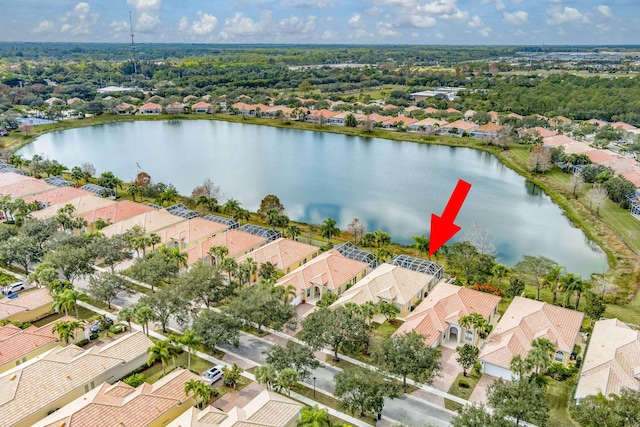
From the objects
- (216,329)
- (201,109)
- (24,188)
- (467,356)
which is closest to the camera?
(467,356)

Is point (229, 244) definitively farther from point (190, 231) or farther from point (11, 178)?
point (11, 178)

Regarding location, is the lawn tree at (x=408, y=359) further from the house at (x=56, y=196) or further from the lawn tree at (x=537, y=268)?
the house at (x=56, y=196)

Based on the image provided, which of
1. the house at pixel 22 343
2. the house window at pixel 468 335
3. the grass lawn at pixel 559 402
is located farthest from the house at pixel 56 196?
the grass lawn at pixel 559 402

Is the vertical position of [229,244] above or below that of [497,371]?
above

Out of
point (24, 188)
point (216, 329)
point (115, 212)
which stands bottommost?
point (216, 329)

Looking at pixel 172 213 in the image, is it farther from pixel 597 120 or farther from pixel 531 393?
pixel 597 120

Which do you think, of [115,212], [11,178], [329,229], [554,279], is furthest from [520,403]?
[11,178]

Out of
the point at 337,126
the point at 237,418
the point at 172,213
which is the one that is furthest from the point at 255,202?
the point at 337,126
